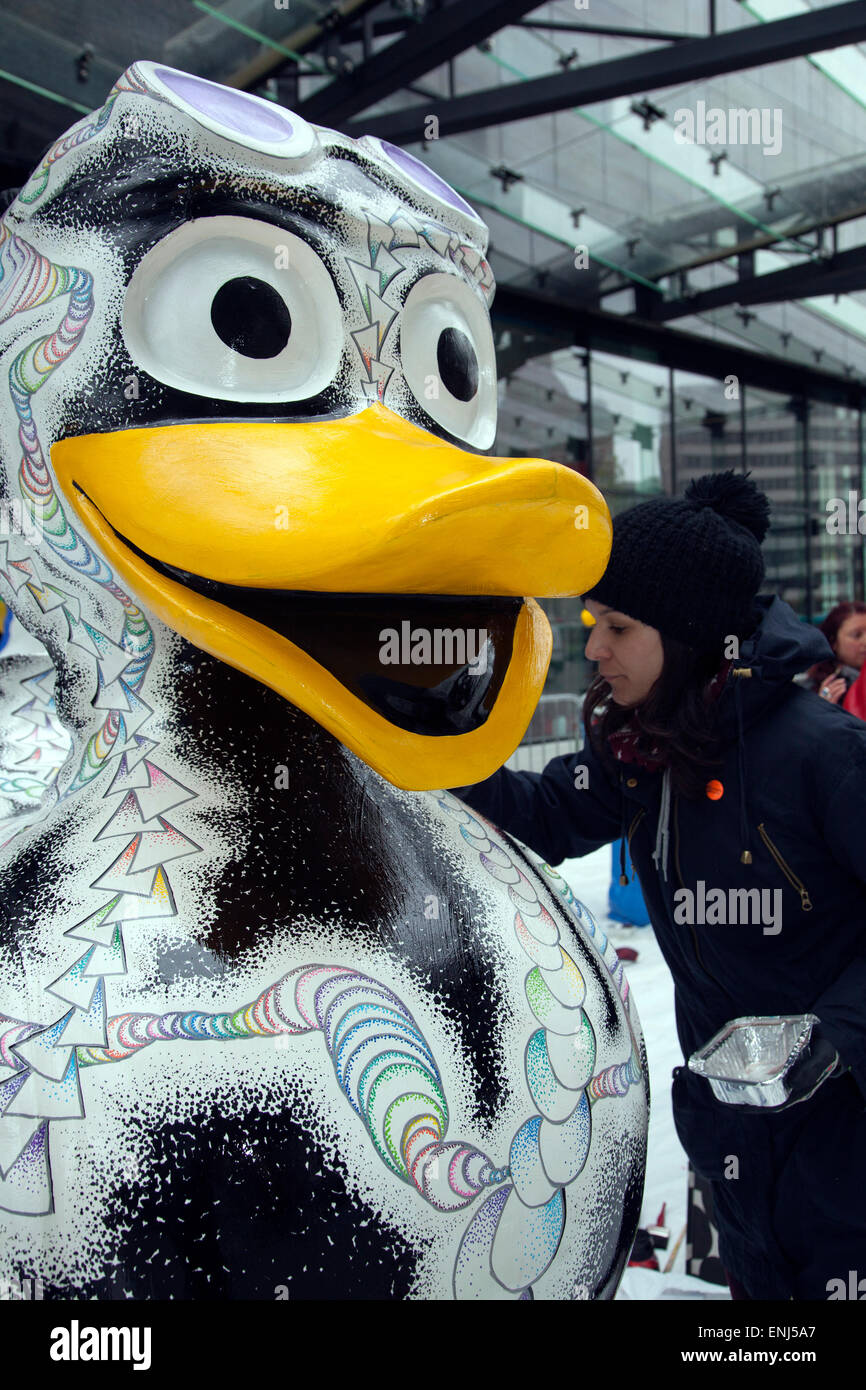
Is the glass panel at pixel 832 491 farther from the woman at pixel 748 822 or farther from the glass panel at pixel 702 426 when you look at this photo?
the woman at pixel 748 822

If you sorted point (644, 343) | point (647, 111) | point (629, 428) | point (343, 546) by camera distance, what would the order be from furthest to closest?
point (644, 343)
point (629, 428)
point (647, 111)
point (343, 546)

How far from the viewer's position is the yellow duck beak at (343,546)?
718 millimetres

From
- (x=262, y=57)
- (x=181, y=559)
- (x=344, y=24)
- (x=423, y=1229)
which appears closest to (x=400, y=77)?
(x=344, y=24)

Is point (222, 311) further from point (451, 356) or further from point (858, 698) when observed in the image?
point (858, 698)

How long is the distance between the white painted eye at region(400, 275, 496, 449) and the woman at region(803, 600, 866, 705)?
3.01 meters

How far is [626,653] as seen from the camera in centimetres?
127

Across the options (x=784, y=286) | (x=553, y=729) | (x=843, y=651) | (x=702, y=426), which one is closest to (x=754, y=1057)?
(x=843, y=651)

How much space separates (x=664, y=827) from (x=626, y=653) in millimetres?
221

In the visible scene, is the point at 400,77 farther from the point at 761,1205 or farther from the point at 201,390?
the point at 761,1205

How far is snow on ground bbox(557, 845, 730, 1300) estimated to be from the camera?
5.99ft

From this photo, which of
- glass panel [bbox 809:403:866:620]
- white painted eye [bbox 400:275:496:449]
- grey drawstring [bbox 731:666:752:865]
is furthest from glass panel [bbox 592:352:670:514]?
white painted eye [bbox 400:275:496:449]

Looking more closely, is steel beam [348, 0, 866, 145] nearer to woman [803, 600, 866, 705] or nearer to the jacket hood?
woman [803, 600, 866, 705]

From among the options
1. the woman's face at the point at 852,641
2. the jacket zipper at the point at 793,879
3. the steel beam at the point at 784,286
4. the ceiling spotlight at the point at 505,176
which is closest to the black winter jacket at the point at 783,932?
the jacket zipper at the point at 793,879
